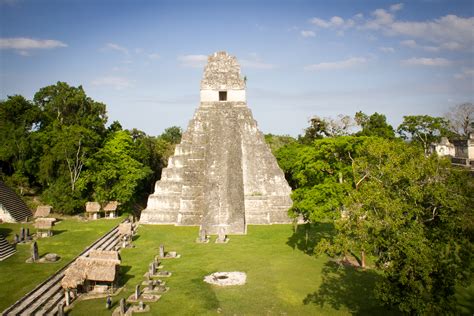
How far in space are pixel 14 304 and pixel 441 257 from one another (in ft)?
53.1

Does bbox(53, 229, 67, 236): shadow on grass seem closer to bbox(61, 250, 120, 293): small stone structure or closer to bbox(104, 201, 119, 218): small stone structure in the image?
bbox(104, 201, 119, 218): small stone structure

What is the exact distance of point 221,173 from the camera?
103 ft

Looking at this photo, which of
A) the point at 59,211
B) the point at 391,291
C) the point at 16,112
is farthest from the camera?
the point at 16,112

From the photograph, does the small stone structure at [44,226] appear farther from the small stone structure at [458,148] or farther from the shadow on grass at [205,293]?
the small stone structure at [458,148]

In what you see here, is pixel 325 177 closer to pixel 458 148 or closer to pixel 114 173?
pixel 114 173

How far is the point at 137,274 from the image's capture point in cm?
2003

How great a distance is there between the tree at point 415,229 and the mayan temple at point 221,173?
50.1 ft

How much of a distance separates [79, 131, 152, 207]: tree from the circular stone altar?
754 inches

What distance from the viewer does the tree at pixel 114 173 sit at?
35.8 metres

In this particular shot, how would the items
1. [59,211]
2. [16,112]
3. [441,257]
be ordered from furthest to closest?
[16,112] → [59,211] → [441,257]

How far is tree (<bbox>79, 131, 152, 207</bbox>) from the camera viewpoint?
35.8 metres

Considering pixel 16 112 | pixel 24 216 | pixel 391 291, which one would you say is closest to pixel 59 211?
pixel 24 216

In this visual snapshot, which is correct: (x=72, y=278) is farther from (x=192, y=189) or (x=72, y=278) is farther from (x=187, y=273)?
(x=192, y=189)

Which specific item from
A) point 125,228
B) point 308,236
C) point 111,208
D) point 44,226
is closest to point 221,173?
point 125,228
